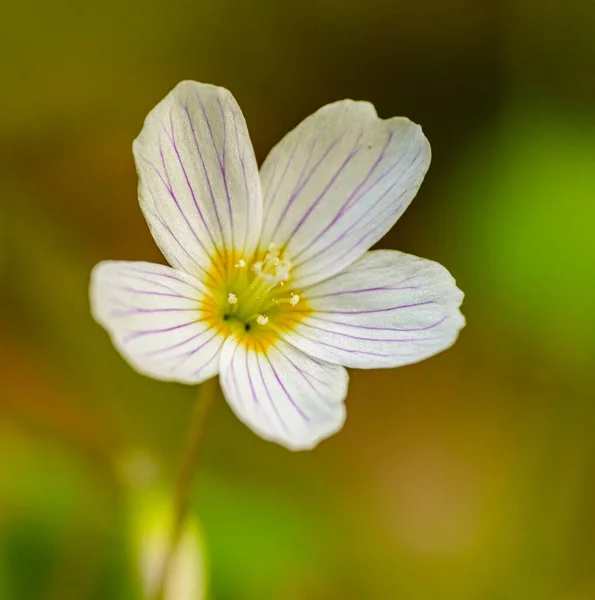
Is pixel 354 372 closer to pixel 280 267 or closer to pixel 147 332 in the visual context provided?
pixel 280 267

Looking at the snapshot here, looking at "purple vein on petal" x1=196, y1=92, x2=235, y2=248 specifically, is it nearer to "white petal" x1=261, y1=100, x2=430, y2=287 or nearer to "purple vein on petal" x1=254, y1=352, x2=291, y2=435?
"white petal" x1=261, y1=100, x2=430, y2=287

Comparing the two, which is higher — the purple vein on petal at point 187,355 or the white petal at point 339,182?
the white petal at point 339,182

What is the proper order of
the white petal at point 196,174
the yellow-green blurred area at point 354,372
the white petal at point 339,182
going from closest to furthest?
the white petal at point 196,174, the white petal at point 339,182, the yellow-green blurred area at point 354,372

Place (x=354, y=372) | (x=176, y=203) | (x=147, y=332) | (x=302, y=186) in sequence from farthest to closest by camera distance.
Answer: (x=354, y=372) < (x=302, y=186) < (x=176, y=203) < (x=147, y=332)

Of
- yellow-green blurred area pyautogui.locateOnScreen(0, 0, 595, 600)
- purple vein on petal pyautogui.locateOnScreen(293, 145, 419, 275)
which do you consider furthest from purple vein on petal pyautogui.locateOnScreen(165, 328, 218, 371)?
yellow-green blurred area pyautogui.locateOnScreen(0, 0, 595, 600)

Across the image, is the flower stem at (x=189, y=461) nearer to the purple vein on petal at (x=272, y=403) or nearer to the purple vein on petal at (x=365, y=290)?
the purple vein on petal at (x=272, y=403)

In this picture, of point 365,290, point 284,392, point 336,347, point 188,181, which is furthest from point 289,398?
point 188,181

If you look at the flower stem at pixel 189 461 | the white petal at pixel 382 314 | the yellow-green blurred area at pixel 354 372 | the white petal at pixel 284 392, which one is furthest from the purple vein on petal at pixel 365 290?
the yellow-green blurred area at pixel 354 372
